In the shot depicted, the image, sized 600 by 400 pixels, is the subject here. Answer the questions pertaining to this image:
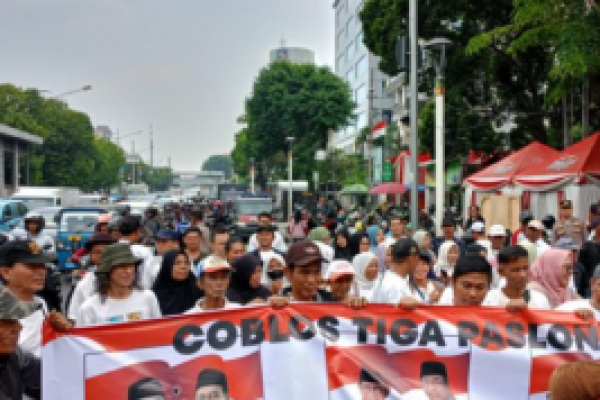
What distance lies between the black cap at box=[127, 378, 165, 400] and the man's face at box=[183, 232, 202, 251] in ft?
11.6

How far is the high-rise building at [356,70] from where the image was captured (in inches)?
2488

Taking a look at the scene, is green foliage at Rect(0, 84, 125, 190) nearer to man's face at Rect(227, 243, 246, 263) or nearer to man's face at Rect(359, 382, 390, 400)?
man's face at Rect(227, 243, 246, 263)

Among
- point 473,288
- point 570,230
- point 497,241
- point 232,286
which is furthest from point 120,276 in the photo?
point 570,230

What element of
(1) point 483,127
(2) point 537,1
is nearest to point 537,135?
(1) point 483,127

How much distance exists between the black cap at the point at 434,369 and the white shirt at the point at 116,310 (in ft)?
6.20

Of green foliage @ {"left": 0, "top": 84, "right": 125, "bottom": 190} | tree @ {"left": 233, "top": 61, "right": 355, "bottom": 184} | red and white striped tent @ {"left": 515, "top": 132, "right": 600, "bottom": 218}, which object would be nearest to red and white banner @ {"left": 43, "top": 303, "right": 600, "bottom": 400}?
red and white striped tent @ {"left": 515, "top": 132, "right": 600, "bottom": 218}

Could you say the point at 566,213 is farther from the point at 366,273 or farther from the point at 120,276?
the point at 120,276

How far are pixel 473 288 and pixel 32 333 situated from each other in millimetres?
2909

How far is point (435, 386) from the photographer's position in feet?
14.2

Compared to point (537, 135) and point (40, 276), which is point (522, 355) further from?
point (537, 135)

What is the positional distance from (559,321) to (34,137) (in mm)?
51901

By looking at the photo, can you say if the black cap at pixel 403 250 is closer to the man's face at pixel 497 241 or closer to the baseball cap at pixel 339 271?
the baseball cap at pixel 339 271

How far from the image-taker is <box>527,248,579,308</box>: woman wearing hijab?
5.50 metres

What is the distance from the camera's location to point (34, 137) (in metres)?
51.3
